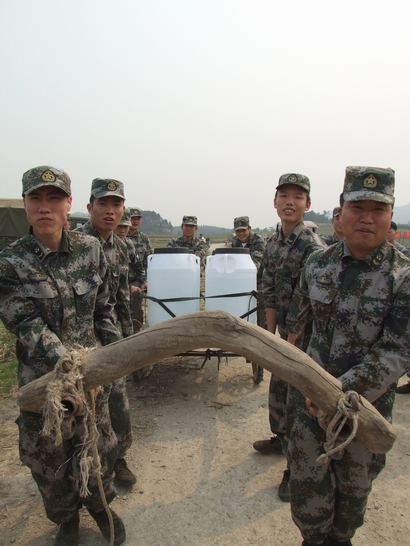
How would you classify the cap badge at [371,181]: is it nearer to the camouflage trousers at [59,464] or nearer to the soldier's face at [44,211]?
the soldier's face at [44,211]

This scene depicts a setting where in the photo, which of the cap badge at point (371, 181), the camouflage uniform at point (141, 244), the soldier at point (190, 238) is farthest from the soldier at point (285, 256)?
the camouflage uniform at point (141, 244)

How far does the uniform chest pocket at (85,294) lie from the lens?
233cm

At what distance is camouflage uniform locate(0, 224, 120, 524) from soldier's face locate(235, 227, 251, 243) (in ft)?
16.9

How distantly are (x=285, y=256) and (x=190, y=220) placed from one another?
4657 millimetres

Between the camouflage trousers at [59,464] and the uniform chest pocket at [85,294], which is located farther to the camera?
the uniform chest pocket at [85,294]

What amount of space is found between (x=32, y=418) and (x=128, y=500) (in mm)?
1147

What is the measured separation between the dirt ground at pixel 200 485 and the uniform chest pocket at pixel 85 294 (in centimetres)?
143

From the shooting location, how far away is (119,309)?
3617 mm

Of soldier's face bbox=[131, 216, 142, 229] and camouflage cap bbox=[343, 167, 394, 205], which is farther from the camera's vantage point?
soldier's face bbox=[131, 216, 142, 229]

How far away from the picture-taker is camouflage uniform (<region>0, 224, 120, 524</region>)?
211 centimetres

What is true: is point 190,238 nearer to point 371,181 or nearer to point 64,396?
point 371,181

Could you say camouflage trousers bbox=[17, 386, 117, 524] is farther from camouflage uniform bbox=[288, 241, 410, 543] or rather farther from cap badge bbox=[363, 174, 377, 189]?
cap badge bbox=[363, 174, 377, 189]

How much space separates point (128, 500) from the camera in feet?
9.30

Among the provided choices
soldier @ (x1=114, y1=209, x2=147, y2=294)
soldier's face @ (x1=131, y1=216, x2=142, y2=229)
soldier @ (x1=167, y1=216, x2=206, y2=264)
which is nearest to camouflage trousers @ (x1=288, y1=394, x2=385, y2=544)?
soldier @ (x1=114, y1=209, x2=147, y2=294)
